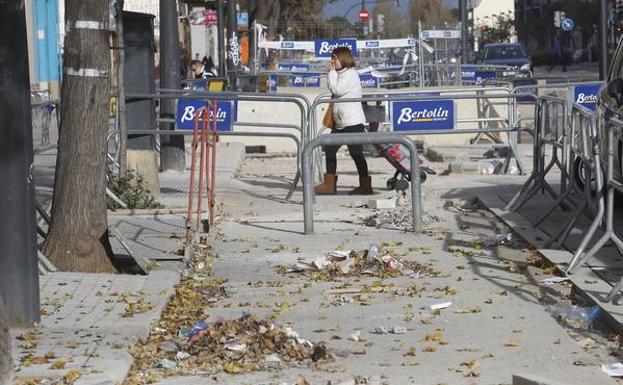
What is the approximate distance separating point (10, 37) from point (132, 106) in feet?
24.3

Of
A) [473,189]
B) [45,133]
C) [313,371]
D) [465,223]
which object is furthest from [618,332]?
[473,189]

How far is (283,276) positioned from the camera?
996 centimetres

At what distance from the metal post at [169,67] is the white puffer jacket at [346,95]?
254 cm

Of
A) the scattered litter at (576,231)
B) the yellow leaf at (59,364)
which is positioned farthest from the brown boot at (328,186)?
the yellow leaf at (59,364)

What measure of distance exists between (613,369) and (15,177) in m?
3.58

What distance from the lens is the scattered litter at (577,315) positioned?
26.2 ft

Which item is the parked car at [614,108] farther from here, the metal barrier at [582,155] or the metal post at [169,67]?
the metal post at [169,67]

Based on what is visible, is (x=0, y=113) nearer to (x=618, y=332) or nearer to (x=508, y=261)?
(x=618, y=332)

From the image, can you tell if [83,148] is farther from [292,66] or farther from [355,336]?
[292,66]

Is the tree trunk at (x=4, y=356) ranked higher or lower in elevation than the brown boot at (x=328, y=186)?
higher

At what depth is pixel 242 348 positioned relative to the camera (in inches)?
282

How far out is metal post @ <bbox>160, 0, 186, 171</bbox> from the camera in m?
17.4

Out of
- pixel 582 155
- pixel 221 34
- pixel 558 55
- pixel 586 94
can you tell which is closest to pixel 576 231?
pixel 582 155

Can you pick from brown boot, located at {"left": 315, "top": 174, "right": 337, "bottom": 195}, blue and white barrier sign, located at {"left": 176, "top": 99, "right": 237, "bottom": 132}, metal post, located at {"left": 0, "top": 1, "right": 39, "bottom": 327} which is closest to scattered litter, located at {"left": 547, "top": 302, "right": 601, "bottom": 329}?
metal post, located at {"left": 0, "top": 1, "right": 39, "bottom": 327}
